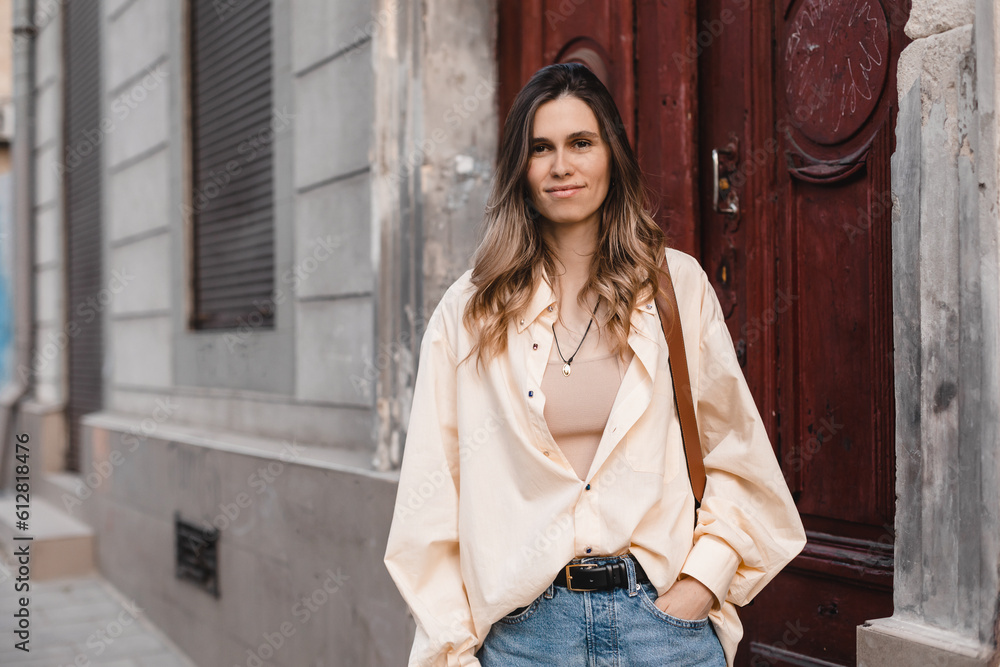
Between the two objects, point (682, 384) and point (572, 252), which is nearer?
point (682, 384)

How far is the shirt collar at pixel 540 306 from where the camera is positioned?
2.05m

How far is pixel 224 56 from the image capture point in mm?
5809

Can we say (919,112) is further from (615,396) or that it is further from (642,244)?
(615,396)

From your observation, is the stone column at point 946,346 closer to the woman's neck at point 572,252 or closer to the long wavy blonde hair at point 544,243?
the long wavy blonde hair at point 544,243

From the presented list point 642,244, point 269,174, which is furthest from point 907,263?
point 269,174

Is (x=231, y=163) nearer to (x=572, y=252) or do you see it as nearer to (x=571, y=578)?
(x=572, y=252)

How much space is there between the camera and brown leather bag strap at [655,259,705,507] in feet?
6.67

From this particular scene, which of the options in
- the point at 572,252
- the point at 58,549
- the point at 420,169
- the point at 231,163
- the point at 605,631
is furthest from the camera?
the point at 58,549

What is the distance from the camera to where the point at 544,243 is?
220 centimetres

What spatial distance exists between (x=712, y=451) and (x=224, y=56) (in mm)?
4842

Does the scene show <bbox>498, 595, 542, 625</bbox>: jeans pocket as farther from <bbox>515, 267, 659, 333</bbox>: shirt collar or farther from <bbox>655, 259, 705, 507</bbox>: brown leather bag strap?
<bbox>515, 267, 659, 333</bbox>: shirt collar

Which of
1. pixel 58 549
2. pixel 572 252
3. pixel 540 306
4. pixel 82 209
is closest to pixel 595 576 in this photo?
pixel 540 306

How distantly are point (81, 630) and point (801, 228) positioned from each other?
560 centimetres

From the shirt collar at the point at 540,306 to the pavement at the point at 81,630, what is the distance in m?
4.52
